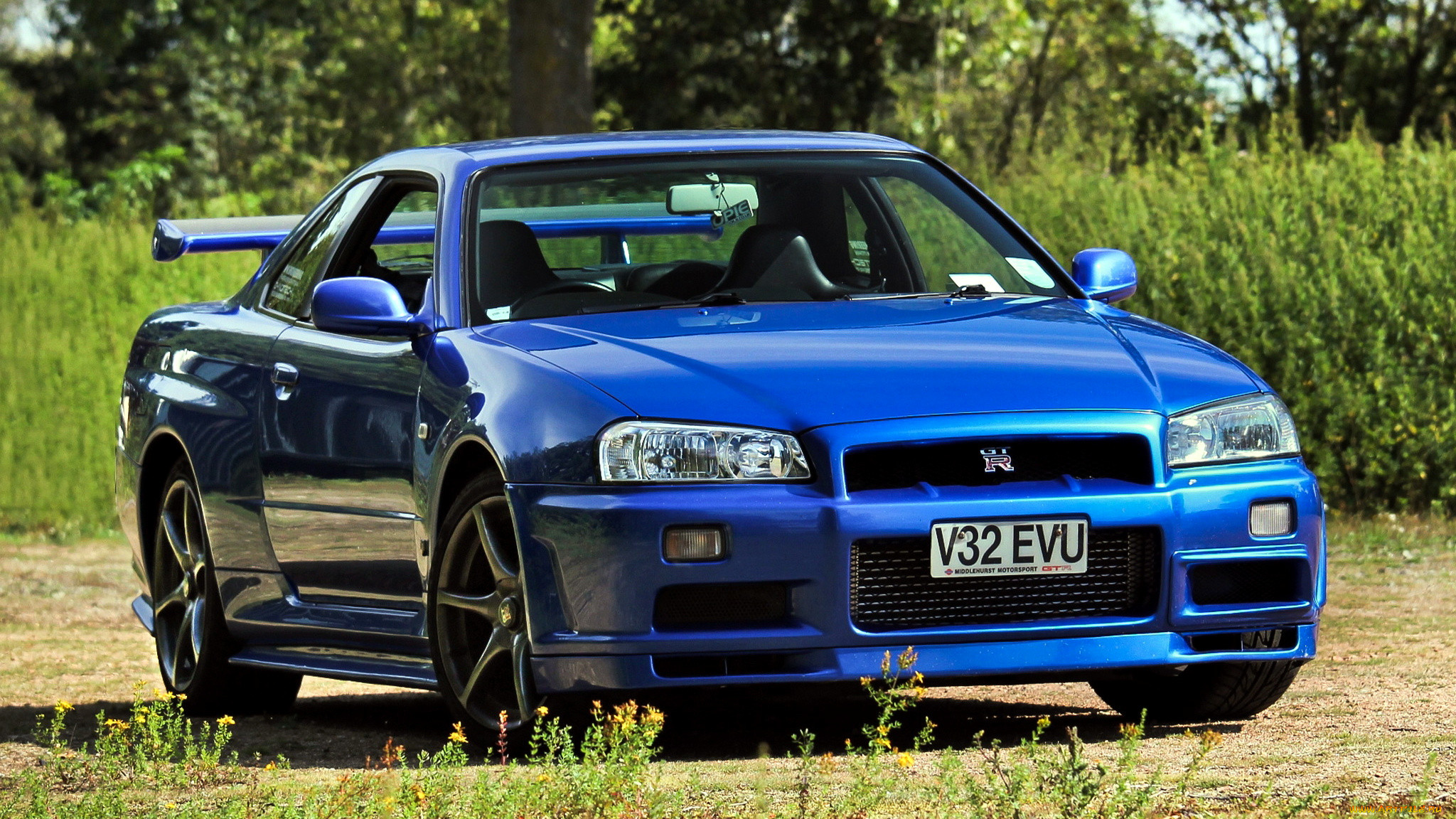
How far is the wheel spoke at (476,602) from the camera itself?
210 inches

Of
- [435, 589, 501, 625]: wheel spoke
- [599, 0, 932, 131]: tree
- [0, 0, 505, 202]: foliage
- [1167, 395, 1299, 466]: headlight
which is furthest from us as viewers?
[0, 0, 505, 202]: foliage

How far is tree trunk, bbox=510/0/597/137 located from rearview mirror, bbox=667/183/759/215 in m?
13.4

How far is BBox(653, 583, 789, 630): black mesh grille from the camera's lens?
194 inches

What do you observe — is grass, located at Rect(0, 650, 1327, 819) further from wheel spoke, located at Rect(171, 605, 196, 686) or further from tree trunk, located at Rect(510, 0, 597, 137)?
tree trunk, located at Rect(510, 0, 597, 137)

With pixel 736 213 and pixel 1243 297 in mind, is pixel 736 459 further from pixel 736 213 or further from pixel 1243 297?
pixel 1243 297

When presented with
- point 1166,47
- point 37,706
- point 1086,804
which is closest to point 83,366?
point 37,706

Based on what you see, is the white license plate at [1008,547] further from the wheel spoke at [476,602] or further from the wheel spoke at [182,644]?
the wheel spoke at [182,644]

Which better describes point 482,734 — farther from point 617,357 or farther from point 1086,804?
point 1086,804

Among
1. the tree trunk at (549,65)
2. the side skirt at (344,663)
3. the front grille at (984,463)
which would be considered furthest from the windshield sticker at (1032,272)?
the tree trunk at (549,65)

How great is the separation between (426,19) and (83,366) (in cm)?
2263

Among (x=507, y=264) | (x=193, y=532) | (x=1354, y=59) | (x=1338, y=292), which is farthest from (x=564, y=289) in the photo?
(x=1354, y=59)

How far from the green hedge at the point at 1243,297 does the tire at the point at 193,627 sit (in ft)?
22.6

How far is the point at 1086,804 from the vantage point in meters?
3.80

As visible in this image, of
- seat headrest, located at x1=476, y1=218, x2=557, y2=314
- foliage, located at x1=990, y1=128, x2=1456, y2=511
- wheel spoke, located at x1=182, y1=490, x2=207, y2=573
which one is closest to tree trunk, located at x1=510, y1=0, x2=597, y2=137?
foliage, located at x1=990, y1=128, x2=1456, y2=511
